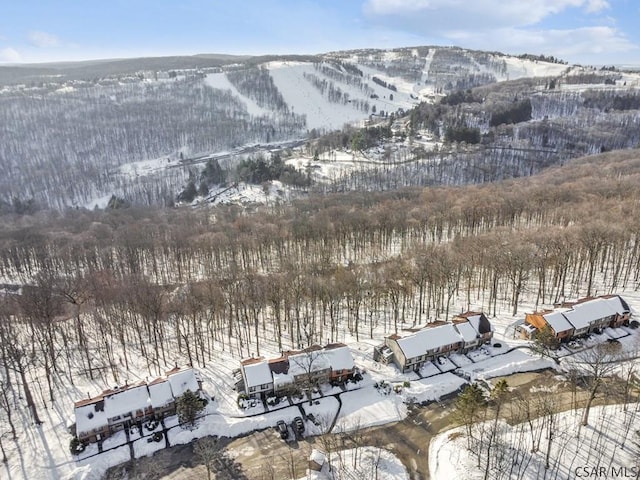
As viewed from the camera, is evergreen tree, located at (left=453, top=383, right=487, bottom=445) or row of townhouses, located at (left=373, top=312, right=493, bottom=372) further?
row of townhouses, located at (left=373, top=312, right=493, bottom=372)

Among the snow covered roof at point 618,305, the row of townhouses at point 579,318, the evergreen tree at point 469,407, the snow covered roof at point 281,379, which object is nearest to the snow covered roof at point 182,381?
the snow covered roof at point 281,379

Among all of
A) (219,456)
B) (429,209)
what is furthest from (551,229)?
(219,456)

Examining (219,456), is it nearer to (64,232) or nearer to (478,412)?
(478,412)

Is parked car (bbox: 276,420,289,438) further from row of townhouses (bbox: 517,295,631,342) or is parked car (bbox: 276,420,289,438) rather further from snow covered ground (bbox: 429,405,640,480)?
row of townhouses (bbox: 517,295,631,342)

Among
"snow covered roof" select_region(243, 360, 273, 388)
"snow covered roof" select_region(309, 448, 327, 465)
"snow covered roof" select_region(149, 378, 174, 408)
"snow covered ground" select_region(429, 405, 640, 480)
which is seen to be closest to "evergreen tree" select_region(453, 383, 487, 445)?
"snow covered ground" select_region(429, 405, 640, 480)

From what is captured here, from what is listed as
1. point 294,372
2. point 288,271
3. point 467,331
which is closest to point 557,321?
point 467,331

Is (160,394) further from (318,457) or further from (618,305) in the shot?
(618,305)
